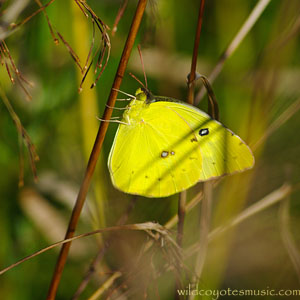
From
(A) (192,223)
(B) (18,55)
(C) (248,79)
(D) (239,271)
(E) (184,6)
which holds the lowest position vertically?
(D) (239,271)

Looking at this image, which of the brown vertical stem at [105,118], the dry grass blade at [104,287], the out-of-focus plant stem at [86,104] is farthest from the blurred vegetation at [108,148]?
the brown vertical stem at [105,118]

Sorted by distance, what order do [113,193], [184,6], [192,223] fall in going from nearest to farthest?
[192,223] < [113,193] < [184,6]

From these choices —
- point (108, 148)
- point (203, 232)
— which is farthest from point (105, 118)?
point (108, 148)

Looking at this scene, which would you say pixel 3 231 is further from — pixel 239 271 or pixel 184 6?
pixel 184 6

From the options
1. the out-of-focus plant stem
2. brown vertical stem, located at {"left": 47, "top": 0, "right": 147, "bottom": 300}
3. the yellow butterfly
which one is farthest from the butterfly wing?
brown vertical stem, located at {"left": 47, "top": 0, "right": 147, "bottom": 300}

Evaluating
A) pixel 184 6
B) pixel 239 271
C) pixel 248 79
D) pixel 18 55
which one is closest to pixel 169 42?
pixel 184 6

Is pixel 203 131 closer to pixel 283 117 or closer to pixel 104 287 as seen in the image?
pixel 283 117
